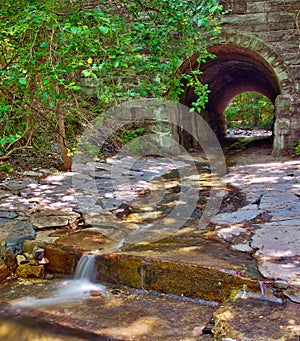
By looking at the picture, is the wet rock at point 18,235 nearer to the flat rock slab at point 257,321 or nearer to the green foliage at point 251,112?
the flat rock slab at point 257,321

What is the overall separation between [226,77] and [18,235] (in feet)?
30.9

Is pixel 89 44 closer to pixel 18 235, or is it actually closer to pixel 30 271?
pixel 18 235

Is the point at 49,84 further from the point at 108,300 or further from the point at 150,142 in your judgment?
the point at 150,142

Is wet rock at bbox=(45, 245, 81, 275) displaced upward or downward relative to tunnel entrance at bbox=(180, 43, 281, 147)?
downward

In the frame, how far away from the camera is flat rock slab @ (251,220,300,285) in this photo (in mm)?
2621

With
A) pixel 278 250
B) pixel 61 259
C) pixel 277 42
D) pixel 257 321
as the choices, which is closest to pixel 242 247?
pixel 278 250

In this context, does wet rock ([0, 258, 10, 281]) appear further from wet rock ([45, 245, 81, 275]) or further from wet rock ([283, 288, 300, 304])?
wet rock ([283, 288, 300, 304])

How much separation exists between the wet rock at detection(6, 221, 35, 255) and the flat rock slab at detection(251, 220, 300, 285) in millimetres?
2181

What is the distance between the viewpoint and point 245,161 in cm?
768

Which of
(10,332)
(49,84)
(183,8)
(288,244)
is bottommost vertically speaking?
(10,332)

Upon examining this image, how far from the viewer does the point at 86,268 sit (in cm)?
326

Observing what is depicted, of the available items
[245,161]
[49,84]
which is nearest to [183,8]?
[49,84]

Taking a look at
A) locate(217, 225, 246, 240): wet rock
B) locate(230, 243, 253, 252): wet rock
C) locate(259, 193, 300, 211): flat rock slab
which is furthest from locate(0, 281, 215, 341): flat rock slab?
locate(259, 193, 300, 211): flat rock slab

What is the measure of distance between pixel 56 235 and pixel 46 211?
618 mm
